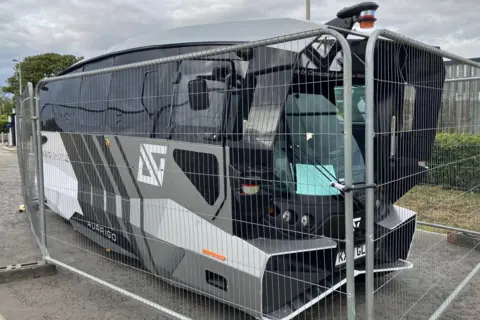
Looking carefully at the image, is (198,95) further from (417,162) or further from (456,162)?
(456,162)

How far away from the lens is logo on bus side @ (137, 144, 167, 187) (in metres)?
3.95

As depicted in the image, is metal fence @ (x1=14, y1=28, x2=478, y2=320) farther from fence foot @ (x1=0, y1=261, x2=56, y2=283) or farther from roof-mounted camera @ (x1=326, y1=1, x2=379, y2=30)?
fence foot @ (x1=0, y1=261, x2=56, y2=283)

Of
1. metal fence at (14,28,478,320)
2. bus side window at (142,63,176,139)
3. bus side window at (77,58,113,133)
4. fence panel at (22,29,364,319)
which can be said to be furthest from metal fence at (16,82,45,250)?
bus side window at (142,63,176,139)

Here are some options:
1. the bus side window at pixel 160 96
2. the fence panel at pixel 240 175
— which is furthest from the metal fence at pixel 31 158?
the bus side window at pixel 160 96

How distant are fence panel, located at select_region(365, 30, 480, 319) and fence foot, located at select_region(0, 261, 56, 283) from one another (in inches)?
152

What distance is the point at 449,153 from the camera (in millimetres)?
4176

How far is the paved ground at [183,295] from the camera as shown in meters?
4.01

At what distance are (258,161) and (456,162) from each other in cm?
244

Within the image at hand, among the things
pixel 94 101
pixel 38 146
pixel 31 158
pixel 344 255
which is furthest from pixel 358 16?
pixel 31 158

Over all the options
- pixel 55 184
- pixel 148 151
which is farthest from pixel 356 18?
pixel 55 184

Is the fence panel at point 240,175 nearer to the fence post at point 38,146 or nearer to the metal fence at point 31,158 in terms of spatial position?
the fence post at point 38,146

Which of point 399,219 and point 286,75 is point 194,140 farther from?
point 399,219

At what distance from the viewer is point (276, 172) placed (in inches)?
127

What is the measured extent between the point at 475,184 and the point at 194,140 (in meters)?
3.25
